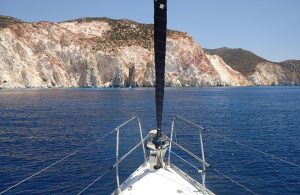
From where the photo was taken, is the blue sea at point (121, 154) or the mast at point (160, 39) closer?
the mast at point (160, 39)

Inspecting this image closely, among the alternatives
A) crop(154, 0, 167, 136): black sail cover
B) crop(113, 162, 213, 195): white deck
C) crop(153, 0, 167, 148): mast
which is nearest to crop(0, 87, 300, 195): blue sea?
crop(113, 162, 213, 195): white deck

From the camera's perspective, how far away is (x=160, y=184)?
11930 millimetres

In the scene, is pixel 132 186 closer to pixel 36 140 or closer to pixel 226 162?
pixel 226 162

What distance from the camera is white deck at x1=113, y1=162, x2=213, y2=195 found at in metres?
11.6

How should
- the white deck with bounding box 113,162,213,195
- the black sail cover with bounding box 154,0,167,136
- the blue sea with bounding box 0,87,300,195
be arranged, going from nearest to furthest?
the black sail cover with bounding box 154,0,167,136
the white deck with bounding box 113,162,213,195
the blue sea with bounding box 0,87,300,195

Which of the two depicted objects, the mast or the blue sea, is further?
the blue sea

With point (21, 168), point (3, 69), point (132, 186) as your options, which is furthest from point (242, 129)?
point (3, 69)

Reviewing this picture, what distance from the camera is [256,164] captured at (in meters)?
27.8

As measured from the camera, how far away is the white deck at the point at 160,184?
38.2 feet

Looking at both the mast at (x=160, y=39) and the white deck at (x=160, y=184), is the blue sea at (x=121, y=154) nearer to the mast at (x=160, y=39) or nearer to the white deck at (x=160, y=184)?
the white deck at (x=160, y=184)

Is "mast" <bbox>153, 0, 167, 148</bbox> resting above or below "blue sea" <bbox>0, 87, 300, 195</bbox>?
above

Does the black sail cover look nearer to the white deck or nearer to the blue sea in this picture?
the white deck

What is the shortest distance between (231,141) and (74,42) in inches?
6656

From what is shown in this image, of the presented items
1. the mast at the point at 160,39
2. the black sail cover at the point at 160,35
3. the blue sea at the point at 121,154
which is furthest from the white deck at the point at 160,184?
the blue sea at the point at 121,154
